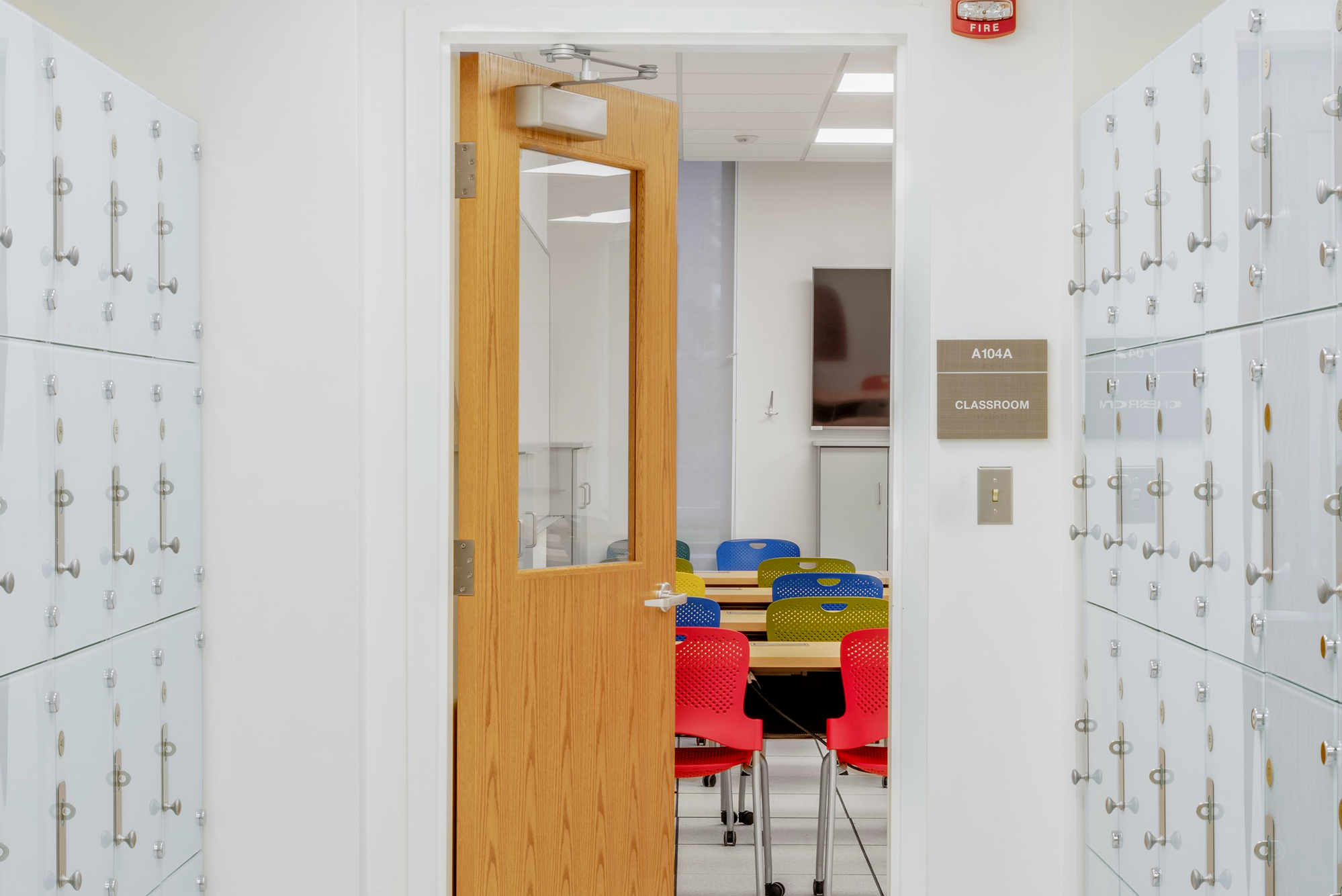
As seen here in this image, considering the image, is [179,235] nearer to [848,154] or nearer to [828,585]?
[828,585]

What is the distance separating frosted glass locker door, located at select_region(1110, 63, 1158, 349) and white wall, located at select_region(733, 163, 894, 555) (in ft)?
15.1

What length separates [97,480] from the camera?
1.85 meters

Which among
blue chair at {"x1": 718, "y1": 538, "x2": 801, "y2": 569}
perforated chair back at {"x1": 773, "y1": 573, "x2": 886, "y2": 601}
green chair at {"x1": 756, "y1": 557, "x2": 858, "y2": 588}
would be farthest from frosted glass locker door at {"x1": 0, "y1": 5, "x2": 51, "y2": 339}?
blue chair at {"x1": 718, "y1": 538, "x2": 801, "y2": 569}

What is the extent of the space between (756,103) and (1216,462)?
4.23 m

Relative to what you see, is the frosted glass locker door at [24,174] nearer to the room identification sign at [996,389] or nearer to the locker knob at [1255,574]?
the room identification sign at [996,389]

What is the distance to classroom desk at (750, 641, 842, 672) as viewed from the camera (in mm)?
3309

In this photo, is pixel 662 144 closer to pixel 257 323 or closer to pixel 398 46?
pixel 398 46

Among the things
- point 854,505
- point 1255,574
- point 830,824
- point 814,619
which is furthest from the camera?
point 854,505

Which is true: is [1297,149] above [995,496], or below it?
above

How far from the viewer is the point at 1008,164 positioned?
2.34m

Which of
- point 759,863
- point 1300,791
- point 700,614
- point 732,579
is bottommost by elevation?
point 759,863

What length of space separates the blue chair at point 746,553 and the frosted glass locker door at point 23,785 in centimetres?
493

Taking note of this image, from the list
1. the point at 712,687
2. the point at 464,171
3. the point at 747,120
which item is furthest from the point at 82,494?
the point at 747,120

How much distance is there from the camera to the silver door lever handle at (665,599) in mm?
2742
